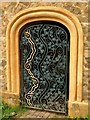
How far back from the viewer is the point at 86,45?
671cm

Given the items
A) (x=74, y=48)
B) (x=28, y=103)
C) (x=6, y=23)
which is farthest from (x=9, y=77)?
(x=74, y=48)

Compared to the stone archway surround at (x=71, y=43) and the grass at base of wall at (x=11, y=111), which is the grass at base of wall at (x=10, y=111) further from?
the stone archway surround at (x=71, y=43)

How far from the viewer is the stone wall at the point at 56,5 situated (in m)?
6.61

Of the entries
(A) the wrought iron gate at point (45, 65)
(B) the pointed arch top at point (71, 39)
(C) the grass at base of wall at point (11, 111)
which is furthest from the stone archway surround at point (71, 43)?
(C) the grass at base of wall at point (11, 111)

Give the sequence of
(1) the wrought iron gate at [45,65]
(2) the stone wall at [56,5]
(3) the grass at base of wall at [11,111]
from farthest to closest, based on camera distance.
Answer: (3) the grass at base of wall at [11,111], (1) the wrought iron gate at [45,65], (2) the stone wall at [56,5]

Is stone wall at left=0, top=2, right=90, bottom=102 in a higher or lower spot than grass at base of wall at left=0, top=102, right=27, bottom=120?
higher

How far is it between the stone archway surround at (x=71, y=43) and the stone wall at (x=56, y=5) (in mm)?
93

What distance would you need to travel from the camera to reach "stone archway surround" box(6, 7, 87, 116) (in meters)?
6.73

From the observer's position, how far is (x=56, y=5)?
267 inches

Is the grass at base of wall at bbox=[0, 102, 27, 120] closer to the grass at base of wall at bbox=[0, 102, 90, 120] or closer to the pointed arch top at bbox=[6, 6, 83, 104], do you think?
the grass at base of wall at bbox=[0, 102, 90, 120]

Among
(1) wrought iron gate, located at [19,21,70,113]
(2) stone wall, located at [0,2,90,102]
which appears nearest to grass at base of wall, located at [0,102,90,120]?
(1) wrought iron gate, located at [19,21,70,113]

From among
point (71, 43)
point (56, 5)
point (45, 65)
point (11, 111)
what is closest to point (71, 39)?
point (71, 43)

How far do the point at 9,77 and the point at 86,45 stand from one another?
2.18 metres

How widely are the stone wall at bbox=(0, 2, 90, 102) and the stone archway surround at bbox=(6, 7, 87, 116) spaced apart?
0.30 feet
